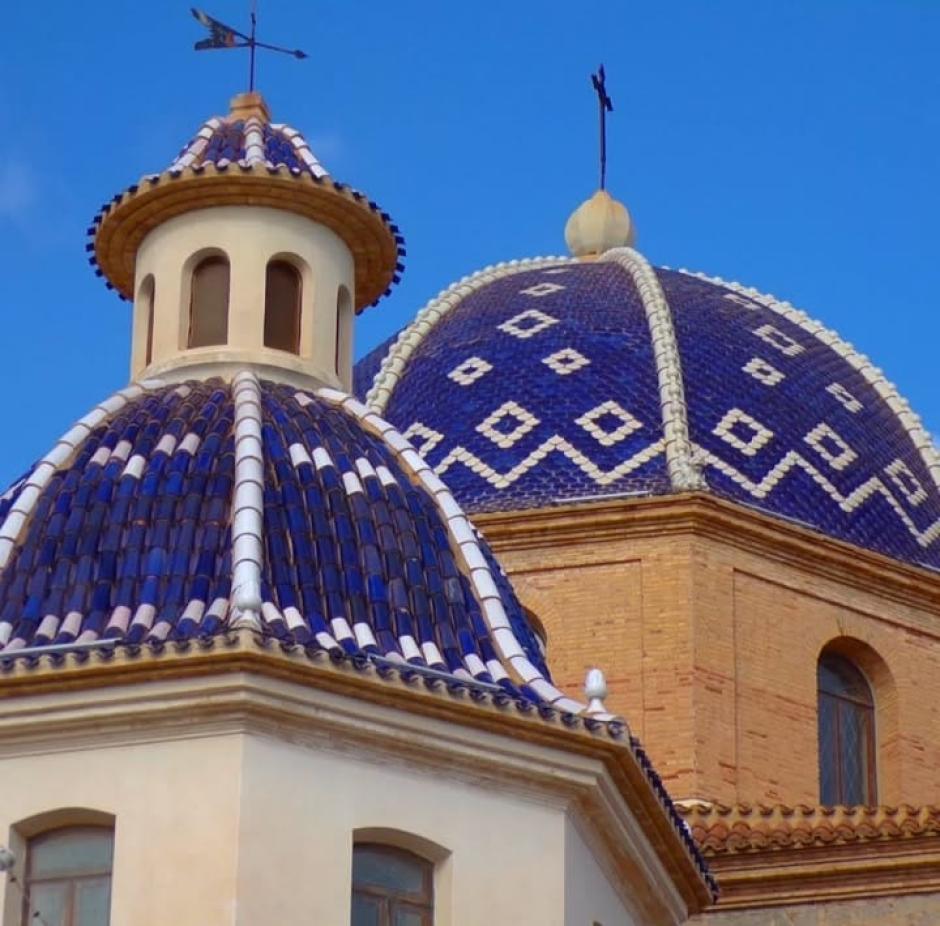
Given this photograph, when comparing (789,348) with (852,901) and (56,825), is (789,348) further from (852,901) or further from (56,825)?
(56,825)

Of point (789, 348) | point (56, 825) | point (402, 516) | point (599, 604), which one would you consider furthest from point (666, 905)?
point (789, 348)

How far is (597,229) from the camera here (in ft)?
91.9

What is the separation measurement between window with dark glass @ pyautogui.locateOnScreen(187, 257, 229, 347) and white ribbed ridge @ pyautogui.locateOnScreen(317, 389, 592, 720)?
28.6 inches

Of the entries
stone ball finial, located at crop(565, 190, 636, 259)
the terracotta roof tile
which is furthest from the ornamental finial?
the terracotta roof tile

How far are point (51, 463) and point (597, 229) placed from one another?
466 inches

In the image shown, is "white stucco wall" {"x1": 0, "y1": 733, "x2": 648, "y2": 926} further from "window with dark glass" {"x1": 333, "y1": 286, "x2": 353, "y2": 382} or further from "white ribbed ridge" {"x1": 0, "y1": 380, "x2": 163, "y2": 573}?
"window with dark glass" {"x1": 333, "y1": 286, "x2": 353, "y2": 382}

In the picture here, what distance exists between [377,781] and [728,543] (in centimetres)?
864

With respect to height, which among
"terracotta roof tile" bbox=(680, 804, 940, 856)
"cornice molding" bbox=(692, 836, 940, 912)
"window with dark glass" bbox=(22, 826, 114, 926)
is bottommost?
"window with dark glass" bbox=(22, 826, 114, 926)

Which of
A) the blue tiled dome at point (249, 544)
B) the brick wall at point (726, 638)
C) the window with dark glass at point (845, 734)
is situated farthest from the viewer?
A: the window with dark glass at point (845, 734)

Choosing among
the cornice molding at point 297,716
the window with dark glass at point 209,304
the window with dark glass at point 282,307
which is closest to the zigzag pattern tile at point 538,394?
the window with dark glass at point 282,307

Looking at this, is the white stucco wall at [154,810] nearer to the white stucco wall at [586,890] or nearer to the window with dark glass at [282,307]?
the white stucco wall at [586,890]

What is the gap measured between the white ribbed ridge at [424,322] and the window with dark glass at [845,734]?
13.6 ft

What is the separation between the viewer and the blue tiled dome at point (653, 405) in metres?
23.9

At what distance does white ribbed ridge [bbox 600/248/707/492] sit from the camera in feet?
77.5
